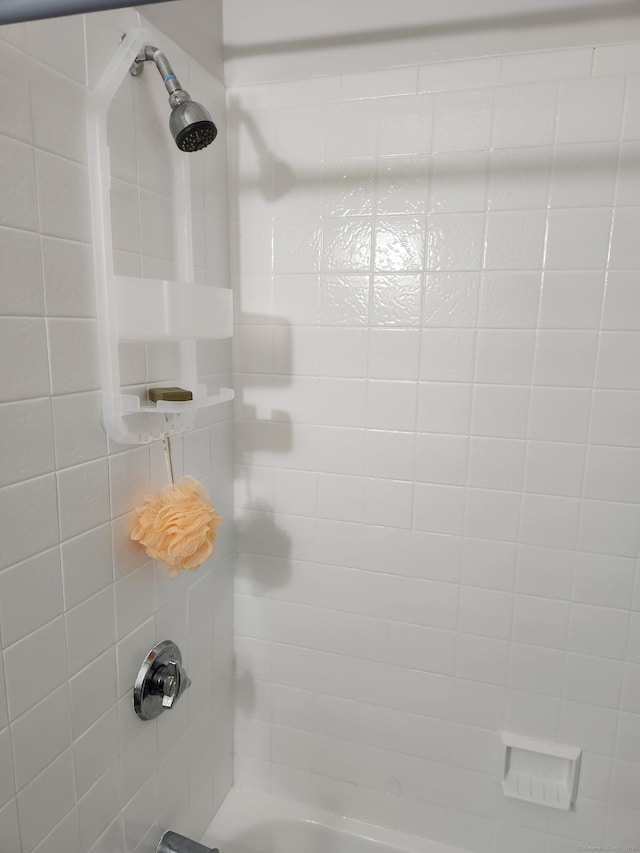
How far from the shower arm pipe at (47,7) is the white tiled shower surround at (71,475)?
129 millimetres

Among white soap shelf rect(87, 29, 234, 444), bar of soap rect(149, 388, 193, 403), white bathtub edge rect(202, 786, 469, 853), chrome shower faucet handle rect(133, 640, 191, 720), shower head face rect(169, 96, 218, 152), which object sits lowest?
white bathtub edge rect(202, 786, 469, 853)

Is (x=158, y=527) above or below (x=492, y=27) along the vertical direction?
below

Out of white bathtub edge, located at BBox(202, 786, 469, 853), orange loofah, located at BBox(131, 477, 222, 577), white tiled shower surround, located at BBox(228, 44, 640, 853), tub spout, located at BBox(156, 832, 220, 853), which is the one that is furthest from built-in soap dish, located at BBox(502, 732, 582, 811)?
orange loofah, located at BBox(131, 477, 222, 577)

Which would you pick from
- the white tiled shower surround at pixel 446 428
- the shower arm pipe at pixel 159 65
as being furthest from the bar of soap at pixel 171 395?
the shower arm pipe at pixel 159 65

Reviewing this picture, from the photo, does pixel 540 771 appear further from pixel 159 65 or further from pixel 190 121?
pixel 159 65

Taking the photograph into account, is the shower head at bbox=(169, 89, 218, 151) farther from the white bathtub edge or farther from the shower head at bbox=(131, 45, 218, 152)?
the white bathtub edge

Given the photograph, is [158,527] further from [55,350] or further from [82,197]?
[82,197]

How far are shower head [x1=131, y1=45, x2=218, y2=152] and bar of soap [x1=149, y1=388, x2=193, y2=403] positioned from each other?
0.39 meters

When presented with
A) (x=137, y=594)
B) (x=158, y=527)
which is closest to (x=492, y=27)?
(x=158, y=527)

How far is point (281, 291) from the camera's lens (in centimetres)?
118

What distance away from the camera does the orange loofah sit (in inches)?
34.6

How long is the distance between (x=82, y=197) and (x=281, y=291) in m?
0.49

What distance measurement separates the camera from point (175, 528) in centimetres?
88

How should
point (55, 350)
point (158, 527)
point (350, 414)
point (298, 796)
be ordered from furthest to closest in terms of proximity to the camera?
1. point (298, 796)
2. point (350, 414)
3. point (158, 527)
4. point (55, 350)
